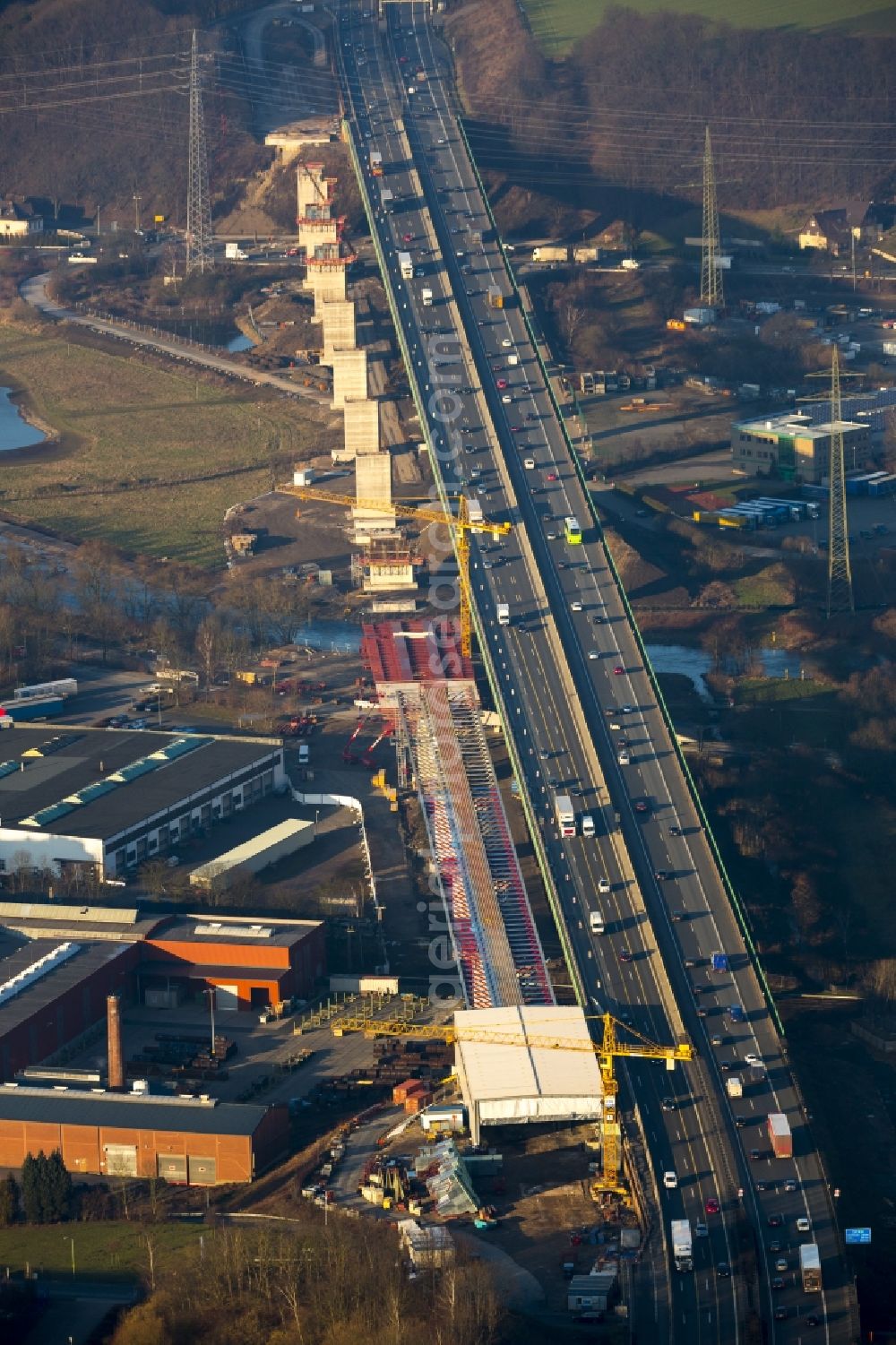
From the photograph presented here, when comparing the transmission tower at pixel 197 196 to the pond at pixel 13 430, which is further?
the transmission tower at pixel 197 196

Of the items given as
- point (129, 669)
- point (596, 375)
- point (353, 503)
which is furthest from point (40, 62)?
point (129, 669)

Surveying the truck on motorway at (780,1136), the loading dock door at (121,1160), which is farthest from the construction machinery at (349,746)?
the truck on motorway at (780,1136)

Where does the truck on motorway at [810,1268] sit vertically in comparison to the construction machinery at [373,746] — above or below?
below

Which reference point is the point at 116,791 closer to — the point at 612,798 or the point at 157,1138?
the point at 612,798

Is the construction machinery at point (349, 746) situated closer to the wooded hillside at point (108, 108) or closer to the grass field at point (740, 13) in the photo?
the wooded hillside at point (108, 108)

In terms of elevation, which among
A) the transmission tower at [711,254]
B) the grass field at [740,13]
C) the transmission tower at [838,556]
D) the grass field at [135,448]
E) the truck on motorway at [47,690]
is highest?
the grass field at [740,13]

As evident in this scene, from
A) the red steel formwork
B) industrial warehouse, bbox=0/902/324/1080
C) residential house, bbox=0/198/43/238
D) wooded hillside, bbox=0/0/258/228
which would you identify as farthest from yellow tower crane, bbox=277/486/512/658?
wooded hillside, bbox=0/0/258/228

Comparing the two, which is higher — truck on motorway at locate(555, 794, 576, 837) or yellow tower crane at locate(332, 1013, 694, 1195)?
truck on motorway at locate(555, 794, 576, 837)

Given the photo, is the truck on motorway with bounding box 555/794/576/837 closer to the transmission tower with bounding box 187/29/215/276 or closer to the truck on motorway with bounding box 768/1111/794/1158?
the truck on motorway with bounding box 768/1111/794/1158
